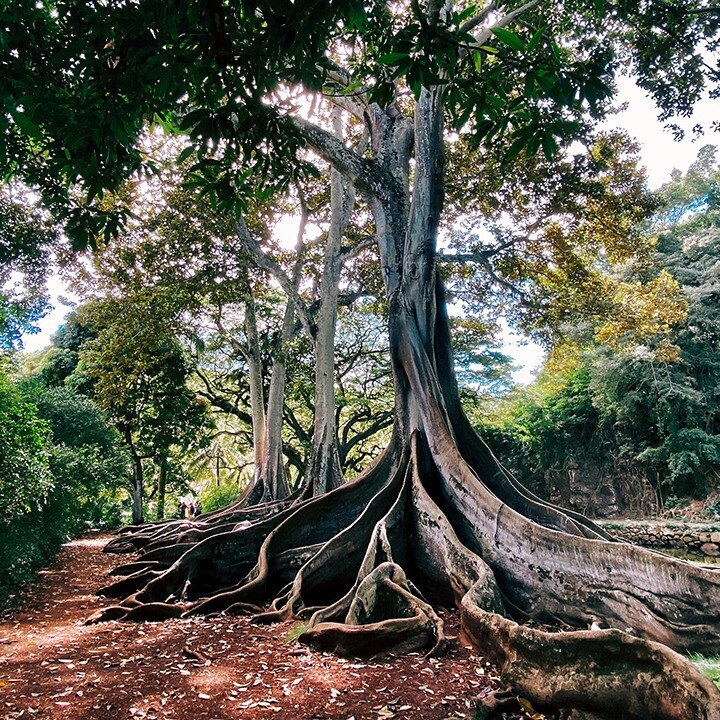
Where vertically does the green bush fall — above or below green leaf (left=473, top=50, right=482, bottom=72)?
below

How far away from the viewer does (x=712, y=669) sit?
289cm

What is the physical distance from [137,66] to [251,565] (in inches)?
256

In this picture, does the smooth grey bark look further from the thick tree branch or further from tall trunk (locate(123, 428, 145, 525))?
tall trunk (locate(123, 428, 145, 525))

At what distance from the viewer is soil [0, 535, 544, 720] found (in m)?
2.98

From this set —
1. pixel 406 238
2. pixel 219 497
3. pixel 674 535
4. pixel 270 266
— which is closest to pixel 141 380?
pixel 270 266

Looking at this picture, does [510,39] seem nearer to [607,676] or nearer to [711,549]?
[607,676]

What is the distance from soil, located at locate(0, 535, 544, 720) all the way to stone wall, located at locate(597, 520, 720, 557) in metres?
14.0

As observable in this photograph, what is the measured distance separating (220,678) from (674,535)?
55.0ft

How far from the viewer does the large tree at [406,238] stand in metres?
2.33

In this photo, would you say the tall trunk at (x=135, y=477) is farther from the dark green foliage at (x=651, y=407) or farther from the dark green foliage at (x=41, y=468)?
the dark green foliage at (x=651, y=407)

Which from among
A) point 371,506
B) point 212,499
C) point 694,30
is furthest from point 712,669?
point 212,499

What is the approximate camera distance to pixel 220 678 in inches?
140

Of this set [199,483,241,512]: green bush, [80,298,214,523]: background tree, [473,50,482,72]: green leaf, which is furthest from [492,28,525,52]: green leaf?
[199,483,241,512]: green bush

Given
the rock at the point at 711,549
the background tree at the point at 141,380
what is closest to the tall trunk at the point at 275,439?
the background tree at the point at 141,380
